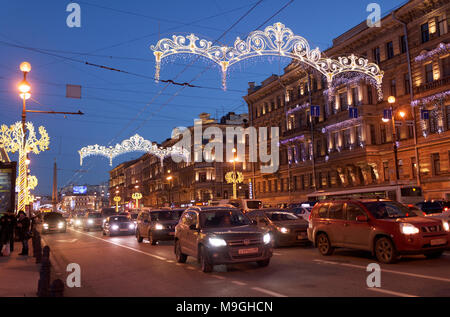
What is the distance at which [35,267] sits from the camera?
13445 mm

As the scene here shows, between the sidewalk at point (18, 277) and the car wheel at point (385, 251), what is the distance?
8.65 m

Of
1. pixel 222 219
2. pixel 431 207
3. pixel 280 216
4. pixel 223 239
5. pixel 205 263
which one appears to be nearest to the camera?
pixel 223 239

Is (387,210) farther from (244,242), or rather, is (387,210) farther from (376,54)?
(376,54)

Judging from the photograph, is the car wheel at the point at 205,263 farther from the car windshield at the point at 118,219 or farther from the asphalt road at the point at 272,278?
the car windshield at the point at 118,219

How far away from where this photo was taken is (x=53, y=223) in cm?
3775

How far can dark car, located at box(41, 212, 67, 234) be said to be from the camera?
123ft

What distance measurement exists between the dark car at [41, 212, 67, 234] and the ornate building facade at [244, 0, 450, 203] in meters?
24.7

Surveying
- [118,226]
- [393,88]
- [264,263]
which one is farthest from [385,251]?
[393,88]

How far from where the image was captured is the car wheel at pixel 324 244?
46.6ft

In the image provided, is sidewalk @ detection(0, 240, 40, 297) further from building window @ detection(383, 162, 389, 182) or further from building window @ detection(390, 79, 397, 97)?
building window @ detection(390, 79, 397, 97)

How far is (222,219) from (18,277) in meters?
5.49
